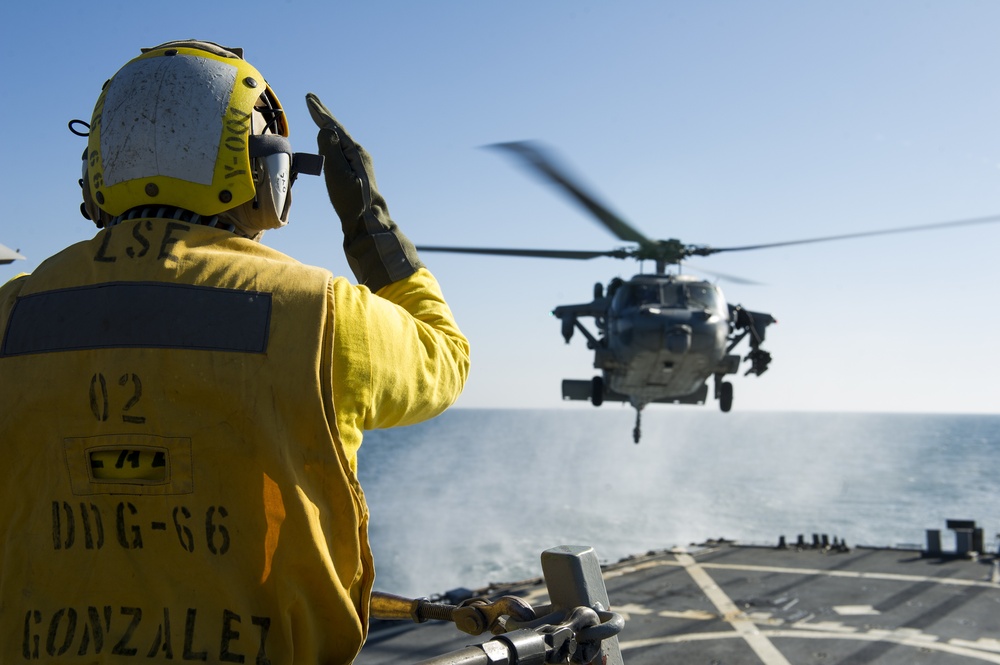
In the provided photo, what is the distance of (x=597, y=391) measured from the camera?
1967 centimetres

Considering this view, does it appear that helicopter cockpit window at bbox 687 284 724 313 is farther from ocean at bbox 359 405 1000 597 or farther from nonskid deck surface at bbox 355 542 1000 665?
ocean at bbox 359 405 1000 597

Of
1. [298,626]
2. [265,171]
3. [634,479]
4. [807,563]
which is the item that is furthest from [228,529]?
[634,479]

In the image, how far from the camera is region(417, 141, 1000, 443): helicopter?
52.0 feet

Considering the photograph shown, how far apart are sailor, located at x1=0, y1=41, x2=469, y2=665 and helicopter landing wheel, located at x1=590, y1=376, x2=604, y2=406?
1809cm

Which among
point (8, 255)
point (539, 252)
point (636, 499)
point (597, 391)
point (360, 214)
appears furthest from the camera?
point (636, 499)

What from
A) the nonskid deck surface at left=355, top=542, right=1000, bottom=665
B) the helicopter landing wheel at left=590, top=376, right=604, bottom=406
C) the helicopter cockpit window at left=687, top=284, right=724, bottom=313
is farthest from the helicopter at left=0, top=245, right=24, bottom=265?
the helicopter landing wheel at left=590, top=376, right=604, bottom=406

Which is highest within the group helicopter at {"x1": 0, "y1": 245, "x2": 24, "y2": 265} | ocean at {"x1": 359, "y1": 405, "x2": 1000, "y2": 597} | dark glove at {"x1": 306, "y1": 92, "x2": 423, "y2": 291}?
helicopter at {"x1": 0, "y1": 245, "x2": 24, "y2": 265}

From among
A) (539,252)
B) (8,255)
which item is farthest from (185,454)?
(539,252)

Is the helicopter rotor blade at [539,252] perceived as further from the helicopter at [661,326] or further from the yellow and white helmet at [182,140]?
the yellow and white helmet at [182,140]

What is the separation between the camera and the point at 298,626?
5.31 feet

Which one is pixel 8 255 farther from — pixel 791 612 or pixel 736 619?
pixel 791 612

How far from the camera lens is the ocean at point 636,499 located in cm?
6006

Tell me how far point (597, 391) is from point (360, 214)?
17.8 meters

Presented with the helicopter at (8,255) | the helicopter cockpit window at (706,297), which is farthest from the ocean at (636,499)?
the helicopter at (8,255)
